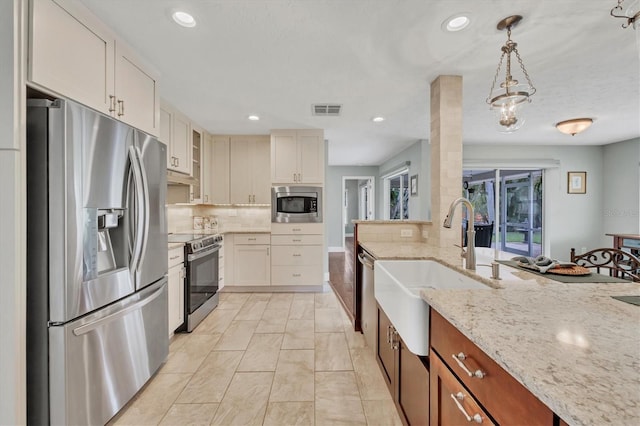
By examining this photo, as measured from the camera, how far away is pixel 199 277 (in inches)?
118

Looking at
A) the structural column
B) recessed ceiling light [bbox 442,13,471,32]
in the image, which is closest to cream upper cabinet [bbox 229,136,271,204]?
the structural column

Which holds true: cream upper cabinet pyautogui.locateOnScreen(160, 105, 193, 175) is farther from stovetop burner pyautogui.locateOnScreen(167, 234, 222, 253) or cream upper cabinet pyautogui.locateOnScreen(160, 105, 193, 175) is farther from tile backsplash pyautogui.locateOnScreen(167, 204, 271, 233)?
tile backsplash pyautogui.locateOnScreen(167, 204, 271, 233)

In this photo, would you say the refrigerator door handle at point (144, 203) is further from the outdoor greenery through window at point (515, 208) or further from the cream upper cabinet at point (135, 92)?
the outdoor greenery through window at point (515, 208)

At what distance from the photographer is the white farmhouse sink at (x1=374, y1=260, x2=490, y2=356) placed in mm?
1102

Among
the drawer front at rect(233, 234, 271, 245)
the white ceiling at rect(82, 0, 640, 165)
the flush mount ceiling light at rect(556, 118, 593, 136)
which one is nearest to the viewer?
the white ceiling at rect(82, 0, 640, 165)

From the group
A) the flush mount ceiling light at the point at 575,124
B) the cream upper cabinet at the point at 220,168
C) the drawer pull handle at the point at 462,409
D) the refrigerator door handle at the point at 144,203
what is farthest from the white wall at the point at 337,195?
the drawer pull handle at the point at 462,409

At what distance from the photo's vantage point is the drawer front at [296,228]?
4.09 metres

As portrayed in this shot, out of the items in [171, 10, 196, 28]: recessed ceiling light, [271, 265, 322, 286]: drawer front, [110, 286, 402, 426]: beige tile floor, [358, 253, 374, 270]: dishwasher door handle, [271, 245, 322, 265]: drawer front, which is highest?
[171, 10, 196, 28]: recessed ceiling light

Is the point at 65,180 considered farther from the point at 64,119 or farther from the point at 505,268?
the point at 505,268

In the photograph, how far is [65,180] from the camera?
1323 millimetres

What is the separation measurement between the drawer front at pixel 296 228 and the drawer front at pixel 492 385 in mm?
3141

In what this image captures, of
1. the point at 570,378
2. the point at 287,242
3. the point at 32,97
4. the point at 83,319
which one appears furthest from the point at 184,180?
the point at 570,378

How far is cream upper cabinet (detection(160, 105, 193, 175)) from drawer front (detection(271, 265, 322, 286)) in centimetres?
192

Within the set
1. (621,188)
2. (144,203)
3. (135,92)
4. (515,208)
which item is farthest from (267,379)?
(621,188)
